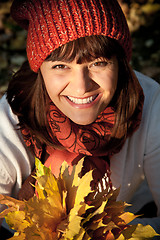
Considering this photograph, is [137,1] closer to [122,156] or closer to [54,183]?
[122,156]

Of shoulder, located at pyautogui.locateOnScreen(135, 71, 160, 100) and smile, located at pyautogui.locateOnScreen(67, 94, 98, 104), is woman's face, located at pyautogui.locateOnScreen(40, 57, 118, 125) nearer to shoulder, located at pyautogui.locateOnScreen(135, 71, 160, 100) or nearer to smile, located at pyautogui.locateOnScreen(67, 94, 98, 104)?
smile, located at pyautogui.locateOnScreen(67, 94, 98, 104)

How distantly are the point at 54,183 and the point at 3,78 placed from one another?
8.77 feet

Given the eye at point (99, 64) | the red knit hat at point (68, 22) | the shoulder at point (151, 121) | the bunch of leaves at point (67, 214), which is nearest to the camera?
the bunch of leaves at point (67, 214)

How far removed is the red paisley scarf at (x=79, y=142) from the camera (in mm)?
1591

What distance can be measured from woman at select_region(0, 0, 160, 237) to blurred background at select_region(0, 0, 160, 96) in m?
1.80

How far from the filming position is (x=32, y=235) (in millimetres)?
1007

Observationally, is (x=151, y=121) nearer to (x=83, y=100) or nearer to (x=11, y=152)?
(x=83, y=100)

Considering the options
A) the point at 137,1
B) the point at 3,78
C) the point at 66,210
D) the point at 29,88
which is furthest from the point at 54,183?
the point at 137,1

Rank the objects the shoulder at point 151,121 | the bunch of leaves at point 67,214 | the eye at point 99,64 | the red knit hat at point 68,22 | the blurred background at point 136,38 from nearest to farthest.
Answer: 1. the bunch of leaves at point 67,214
2. the red knit hat at point 68,22
3. the eye at point 99,64
4. the shoulder at point 151,121
5. the blurred background at point 136,38

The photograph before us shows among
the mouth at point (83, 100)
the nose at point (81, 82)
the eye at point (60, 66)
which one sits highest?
the eye at point (60, 66)

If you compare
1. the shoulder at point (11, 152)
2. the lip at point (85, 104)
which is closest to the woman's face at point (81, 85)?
the lip at point (85, 104)

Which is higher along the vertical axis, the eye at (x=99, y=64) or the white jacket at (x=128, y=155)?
the eye at (x=99, y=64)

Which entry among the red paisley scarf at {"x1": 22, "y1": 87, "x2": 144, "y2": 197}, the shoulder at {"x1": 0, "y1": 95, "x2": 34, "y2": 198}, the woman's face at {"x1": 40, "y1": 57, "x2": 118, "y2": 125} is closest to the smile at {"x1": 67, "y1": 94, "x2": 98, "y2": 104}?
the woman's face at {"x1": 40, "y1": 57, "x2": 118, "y2": 125}

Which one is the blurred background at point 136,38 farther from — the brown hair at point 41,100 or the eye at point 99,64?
the eye at point 99,64
